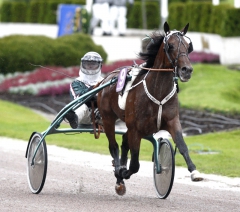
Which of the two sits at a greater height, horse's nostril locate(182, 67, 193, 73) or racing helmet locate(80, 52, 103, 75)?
horse's nostril locate(182, 67, 193, 73)

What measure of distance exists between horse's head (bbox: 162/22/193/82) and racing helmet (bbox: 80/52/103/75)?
65.0 inches

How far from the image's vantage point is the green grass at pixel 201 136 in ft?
39.4

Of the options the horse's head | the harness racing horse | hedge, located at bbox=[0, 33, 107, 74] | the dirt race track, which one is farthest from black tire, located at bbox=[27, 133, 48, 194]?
hedge, located at bbox=[0, 33, 107, 74]

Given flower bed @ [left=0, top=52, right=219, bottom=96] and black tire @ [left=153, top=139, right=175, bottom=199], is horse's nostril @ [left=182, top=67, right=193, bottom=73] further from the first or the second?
flower bed @ [left=0, top=52, right=219, bottom=96]

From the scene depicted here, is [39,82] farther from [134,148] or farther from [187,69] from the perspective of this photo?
[187,69]

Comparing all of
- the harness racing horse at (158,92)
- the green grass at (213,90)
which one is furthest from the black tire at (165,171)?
the green grass at (213,90)

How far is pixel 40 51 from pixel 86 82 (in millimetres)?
13507

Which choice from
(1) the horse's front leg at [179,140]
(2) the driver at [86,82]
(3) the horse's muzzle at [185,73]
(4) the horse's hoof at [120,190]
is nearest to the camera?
(3) the horse's muzzle at [185,73]

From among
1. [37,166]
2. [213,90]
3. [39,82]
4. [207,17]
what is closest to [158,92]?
[37,166]

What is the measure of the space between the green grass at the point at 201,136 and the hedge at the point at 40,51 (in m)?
2.35

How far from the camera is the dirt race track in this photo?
25.1ft

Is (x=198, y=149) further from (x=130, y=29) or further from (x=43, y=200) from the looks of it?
(x=130, y=29)

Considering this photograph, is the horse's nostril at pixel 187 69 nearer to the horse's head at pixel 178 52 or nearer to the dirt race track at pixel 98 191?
the horse's head at pixel 178 52

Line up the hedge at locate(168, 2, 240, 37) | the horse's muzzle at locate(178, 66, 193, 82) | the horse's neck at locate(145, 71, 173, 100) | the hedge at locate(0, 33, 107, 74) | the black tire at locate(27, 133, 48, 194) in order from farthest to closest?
the hedge at locate(168, 2, 240, 37) → the hedge at locate(0, 33, 107, 74) → the black tire at locate(27, 133, 48, 194) → the horse's neck at locate(145, 71, 173, 100) → the horse's muzzle at locate(178, 66, 193, 82)
